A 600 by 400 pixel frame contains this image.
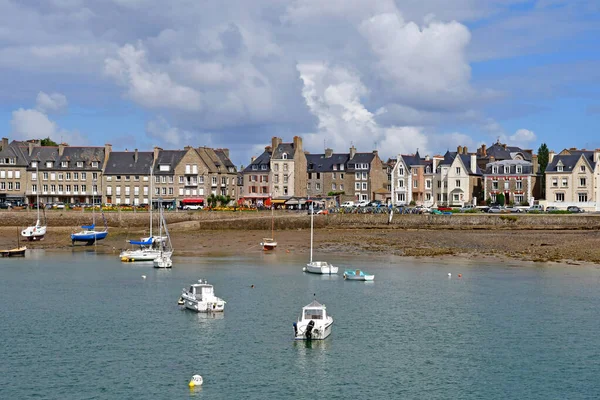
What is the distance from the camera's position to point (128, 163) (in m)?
128

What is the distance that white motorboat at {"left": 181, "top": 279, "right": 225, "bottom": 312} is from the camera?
4481 cm

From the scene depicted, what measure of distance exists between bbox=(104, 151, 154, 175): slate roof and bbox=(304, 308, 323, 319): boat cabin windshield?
90947mm

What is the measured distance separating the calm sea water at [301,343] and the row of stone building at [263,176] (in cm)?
6251

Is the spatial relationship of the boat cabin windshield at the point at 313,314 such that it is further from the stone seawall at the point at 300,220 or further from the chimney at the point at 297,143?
the chimney at the point at 297,143

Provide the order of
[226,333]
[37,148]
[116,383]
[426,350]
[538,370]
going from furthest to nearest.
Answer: [37,148] → [226,333] → [426,350] → [538,370] → [116,383]

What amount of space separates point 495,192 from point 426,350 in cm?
8737

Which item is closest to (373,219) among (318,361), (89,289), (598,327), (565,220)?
(565,220)

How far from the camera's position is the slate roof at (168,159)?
417 feet

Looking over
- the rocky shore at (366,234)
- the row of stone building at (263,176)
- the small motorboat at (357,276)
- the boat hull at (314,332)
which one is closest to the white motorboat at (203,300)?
the boat hull at (314,332)

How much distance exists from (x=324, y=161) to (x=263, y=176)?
36.3 ft

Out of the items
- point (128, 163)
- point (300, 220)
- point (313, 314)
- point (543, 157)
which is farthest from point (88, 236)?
point (543, 157)

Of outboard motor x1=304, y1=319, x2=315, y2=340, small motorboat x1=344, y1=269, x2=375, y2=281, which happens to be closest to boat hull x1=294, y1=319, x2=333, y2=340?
outboard motor x1=304, y1=319, x2=315, y2=340

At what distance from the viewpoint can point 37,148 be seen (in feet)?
424

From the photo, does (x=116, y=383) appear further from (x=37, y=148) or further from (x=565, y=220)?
(x=37, y=148)
